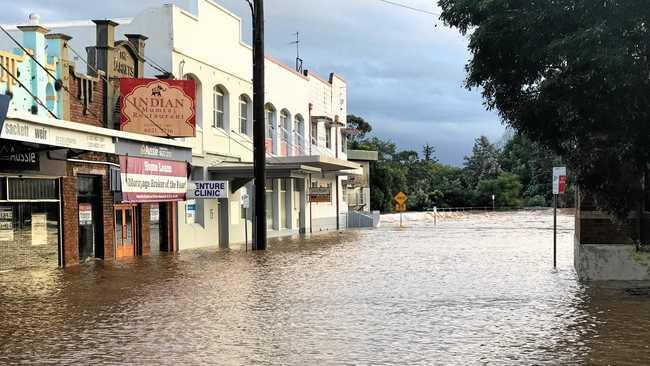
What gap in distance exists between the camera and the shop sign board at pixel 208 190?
957 inches

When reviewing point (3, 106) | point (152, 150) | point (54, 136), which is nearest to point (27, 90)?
point (54, 136)

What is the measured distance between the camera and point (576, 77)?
1171 cm

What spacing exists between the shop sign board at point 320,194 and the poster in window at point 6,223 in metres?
23.6

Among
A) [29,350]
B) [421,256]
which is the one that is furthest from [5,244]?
[421,256]

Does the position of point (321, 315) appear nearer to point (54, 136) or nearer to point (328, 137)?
point (54, 136)

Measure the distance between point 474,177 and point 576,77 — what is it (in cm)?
9158

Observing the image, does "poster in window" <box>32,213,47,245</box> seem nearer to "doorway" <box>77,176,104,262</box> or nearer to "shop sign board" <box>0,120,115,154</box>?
"doorway" <box>77,176,104,262</box>

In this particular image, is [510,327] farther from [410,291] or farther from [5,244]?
[5,244]

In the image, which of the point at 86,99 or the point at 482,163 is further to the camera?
the point at 482,163

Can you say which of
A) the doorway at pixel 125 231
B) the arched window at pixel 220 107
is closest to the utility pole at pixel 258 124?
the doorway at pixel 125 231

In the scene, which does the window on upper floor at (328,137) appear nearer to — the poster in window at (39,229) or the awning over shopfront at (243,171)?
the awning over shopfront at (243,171)

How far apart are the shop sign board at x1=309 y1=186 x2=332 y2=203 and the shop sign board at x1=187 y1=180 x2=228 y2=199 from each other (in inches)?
643

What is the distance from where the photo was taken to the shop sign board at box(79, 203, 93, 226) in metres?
20.8

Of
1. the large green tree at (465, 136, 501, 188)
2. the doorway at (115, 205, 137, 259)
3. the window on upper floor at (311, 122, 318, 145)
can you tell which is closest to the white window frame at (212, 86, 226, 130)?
the doorway at (115, 205, 137, 259)
